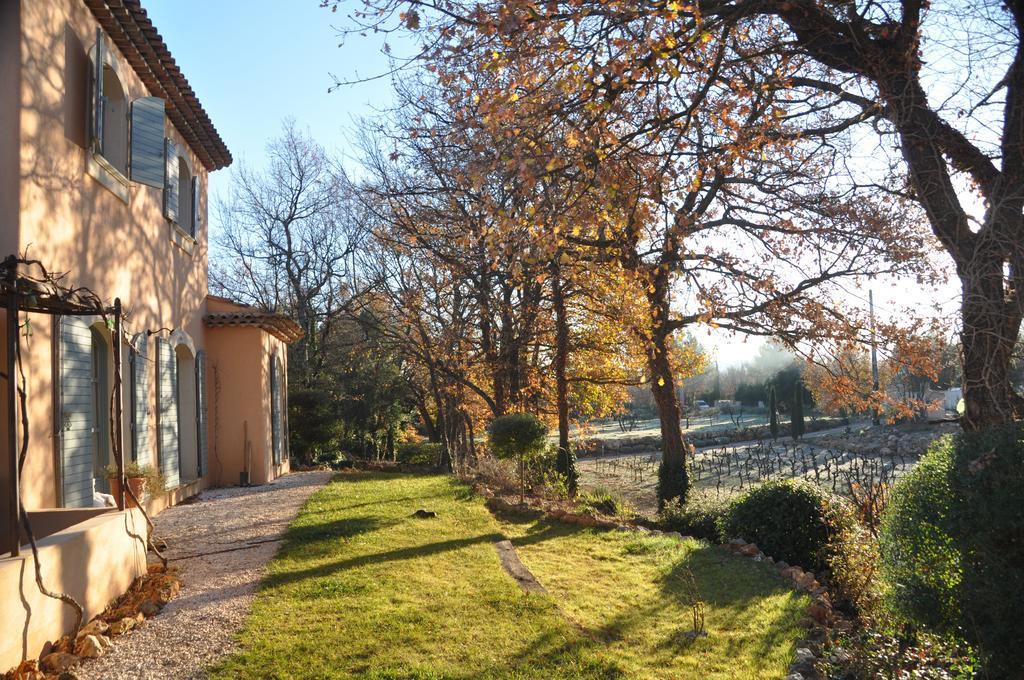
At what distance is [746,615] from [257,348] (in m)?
10.5

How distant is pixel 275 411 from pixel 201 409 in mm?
2949

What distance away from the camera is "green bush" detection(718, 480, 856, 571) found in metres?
7.75

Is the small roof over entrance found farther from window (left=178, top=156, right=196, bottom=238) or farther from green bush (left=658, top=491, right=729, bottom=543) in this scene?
green bush (left=658, top=491, right=729, bottom=543)

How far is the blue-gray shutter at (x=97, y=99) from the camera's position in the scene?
7.65m

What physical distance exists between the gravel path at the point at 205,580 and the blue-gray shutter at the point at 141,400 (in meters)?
0.92

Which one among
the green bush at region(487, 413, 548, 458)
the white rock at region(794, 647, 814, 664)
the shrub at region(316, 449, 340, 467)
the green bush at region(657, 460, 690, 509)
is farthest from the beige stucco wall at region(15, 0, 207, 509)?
the shrub at region(316, 449, 340, 467)

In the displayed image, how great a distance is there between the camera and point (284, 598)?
575 cm

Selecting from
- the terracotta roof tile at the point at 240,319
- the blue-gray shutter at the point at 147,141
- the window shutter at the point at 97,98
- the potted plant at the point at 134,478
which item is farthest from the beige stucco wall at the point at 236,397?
the window shutter at the point at 97,98

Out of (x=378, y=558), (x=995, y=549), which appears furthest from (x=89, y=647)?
(x=995, y=549)

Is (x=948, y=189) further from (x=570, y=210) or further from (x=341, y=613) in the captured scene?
(x=341, y=613)

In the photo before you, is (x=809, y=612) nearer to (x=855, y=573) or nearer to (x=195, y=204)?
(x=855, y=573)

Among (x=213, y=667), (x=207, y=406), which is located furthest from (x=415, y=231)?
(x=213, y=667)

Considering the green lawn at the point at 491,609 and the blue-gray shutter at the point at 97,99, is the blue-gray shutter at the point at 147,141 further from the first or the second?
the green lawn at the point at 491,609

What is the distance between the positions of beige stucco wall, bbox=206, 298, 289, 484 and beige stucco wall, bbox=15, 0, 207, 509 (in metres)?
4.03
